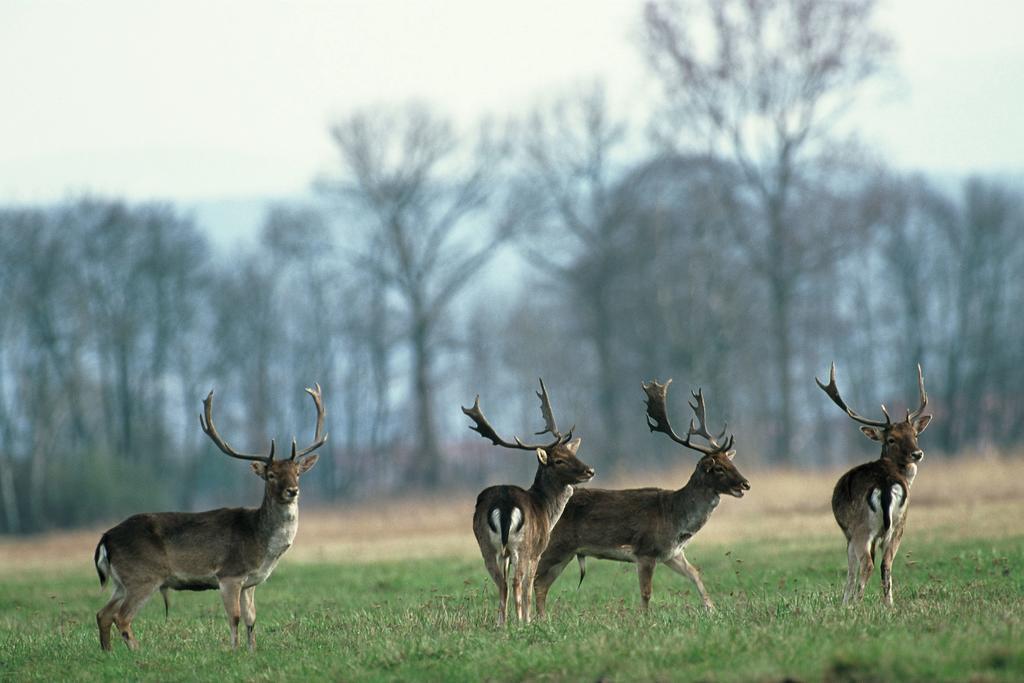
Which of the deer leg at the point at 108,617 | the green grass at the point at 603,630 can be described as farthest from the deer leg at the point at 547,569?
the deer leg at the point at 108,617

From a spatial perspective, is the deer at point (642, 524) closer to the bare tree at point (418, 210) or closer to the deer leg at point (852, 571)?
the deer leg at point (852, 571)

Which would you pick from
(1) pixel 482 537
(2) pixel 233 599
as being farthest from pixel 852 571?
(2) pixel 233 599

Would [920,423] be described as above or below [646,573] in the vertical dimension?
above

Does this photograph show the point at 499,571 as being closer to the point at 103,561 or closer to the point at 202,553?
the point at 202,553

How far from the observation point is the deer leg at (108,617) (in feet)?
40.3

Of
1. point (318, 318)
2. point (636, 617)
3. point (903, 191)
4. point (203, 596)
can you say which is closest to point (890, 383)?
point (903, 191)

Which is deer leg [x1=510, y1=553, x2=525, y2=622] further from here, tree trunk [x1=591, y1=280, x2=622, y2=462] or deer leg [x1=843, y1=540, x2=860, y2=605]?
tree trunk [x1=591, y1=280, x2=622, y2=462]

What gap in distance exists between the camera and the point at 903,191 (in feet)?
150

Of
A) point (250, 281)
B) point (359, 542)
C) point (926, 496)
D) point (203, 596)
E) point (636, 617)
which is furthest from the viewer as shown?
point (250, 281)

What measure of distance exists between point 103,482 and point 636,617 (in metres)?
32.3

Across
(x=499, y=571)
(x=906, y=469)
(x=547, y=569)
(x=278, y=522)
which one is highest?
(x=906, y=469)

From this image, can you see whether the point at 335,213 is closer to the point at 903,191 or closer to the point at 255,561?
the point at 903,191

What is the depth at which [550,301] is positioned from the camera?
5862 cm

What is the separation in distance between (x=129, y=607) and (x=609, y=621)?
4.05m
